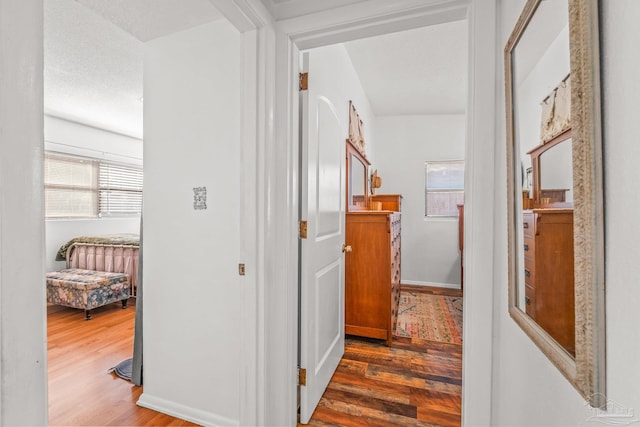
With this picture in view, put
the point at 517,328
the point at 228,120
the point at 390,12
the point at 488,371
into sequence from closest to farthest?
the point at 517,328 → the point at 488,371 → the point at 390,12 → the point at 228,120

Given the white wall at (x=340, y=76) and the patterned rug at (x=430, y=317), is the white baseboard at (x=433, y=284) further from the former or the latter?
the white wall at (x=340, y=76)

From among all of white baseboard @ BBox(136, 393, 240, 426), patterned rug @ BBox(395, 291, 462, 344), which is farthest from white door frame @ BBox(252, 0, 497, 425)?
patterned rug @ BBox(395, 291, 462, 344)

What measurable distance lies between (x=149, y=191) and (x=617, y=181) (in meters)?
2.03

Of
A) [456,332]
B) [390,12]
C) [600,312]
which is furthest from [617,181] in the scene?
[456,332]

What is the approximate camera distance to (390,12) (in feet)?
4.26

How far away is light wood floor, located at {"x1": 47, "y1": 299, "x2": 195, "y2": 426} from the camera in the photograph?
1.73 metres

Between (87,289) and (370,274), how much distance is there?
121 inches

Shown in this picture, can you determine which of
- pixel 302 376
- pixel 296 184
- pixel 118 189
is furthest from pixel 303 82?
pixel 118 189

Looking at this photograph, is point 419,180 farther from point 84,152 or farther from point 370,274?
point 84,152

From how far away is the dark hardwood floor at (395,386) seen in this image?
1717mm

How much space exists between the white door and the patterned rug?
1.01 meters

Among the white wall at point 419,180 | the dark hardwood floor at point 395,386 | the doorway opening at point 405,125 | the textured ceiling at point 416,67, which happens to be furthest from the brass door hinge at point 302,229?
→ the white wall at point 419,180

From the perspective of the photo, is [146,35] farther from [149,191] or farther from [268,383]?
[268,383]

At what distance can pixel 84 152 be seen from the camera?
468 cm
